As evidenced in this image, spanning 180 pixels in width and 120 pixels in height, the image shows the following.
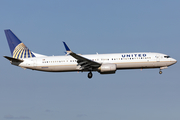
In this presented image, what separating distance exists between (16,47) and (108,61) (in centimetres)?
1627

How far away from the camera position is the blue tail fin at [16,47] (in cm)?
5346

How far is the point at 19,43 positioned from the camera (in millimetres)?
54438

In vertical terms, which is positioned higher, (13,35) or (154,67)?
(13,35)

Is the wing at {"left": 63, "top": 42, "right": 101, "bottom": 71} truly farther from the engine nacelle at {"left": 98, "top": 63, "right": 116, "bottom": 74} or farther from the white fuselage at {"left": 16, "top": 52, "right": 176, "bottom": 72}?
the white fuselage at {"left": 16, "top": 52, "right": 176, "bottom": 72}

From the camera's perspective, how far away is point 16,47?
Result: 177 ft

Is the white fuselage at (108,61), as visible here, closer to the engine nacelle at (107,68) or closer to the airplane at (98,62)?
the airplane at (98,62)

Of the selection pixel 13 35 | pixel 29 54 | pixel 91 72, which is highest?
pixel 13 35

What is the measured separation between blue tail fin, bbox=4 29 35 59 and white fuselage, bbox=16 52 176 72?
1.99 m

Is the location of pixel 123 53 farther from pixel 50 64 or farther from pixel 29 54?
pixel 29 54

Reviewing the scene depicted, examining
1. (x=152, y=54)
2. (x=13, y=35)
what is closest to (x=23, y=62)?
(x=13, y=35)

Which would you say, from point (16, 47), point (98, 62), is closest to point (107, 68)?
point (98, 62)

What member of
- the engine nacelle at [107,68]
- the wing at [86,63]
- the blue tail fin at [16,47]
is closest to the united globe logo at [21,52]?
the blue tail fin at [16,47]

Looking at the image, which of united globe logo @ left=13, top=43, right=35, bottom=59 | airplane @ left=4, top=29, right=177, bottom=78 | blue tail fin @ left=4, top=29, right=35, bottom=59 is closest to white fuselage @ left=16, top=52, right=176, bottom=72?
airplane @ left=4, top=29, right=177, bottom=78

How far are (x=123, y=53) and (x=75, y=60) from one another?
791 cm
